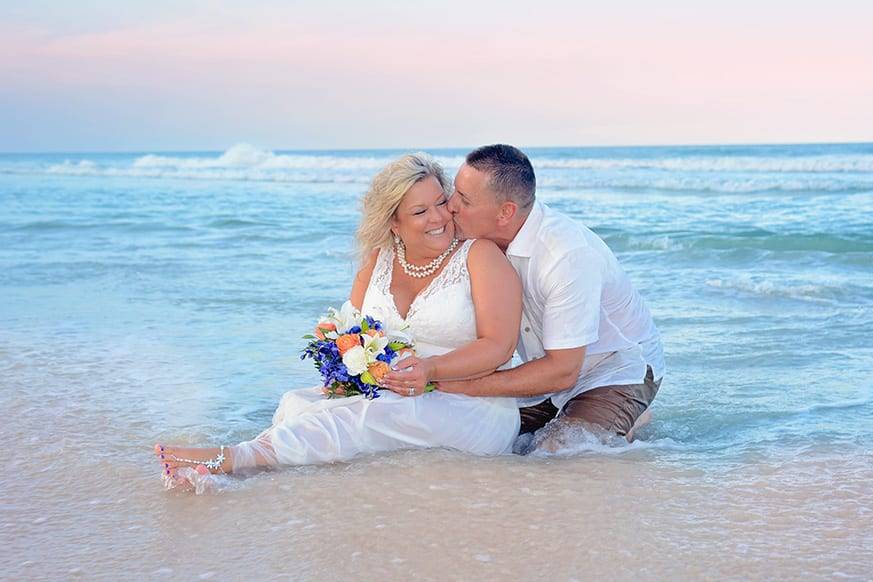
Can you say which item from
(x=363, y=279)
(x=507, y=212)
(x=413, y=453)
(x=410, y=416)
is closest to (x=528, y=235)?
(x=507, y=212)

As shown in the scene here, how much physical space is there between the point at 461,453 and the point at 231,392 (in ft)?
7.12

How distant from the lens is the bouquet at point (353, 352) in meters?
4.44

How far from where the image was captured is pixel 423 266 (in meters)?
4.94

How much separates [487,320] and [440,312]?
264mm

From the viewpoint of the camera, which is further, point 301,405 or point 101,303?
point 101,303

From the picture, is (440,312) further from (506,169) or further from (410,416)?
(506,169)

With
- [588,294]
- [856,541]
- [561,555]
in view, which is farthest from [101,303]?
[856,541]

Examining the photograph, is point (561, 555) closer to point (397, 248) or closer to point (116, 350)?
point (397, 248)

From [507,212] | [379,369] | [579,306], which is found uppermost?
[507,212]

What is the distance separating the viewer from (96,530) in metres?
3.92

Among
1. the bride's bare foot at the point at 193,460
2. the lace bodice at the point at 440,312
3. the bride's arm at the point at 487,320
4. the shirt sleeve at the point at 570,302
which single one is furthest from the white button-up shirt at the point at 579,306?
the bride's bare foot at the point at 193,460

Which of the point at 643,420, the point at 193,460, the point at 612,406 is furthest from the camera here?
the point at 643,420

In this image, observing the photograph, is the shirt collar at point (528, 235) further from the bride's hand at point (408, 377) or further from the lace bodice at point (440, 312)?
the bride's hand at point (408, 377)

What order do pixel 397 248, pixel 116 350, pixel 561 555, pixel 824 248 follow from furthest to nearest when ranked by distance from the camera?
pixel 824 248 → pixel 116 350 → pixel 397 248 → pixel 561 555
